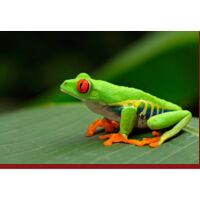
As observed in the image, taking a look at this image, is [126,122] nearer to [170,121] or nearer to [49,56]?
[170,121]

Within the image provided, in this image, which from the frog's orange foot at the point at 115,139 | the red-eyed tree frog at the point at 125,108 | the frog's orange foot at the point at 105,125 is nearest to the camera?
the frog's orange foot at the point at 115,139

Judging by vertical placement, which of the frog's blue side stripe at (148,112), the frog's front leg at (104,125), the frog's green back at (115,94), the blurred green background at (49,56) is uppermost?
the blurred green background at (49,56)

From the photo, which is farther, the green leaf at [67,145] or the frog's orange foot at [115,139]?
the frog's orange foot at [115,139]

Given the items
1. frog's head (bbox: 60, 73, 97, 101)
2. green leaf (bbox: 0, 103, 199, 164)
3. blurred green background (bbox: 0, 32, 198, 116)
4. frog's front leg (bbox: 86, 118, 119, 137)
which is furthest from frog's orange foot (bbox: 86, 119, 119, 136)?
blurred green background (bbox: 0, 32, 198, 116)

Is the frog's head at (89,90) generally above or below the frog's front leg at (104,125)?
above

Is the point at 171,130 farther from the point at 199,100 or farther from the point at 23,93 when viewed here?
the point at 23,93

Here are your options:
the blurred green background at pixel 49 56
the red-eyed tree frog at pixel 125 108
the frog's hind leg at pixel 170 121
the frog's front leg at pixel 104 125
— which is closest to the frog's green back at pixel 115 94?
the red-eyed tree frog at pixel 125 108

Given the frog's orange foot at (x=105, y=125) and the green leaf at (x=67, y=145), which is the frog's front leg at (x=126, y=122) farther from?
the frog's orange foot at (x=105, y=125)
